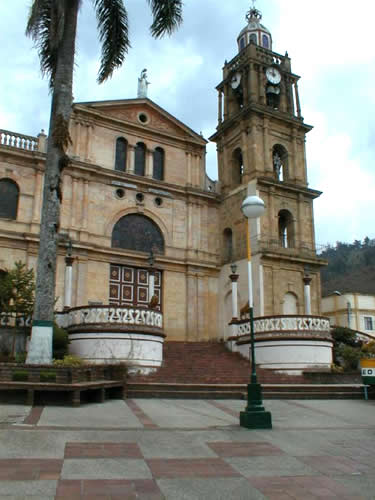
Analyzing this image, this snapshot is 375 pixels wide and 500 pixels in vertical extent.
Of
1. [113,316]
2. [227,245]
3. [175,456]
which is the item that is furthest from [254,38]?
[175,456]

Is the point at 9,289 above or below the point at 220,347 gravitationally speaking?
above

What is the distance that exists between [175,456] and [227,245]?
2476cm

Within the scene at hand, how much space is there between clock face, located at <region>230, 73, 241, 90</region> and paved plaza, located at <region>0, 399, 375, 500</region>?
2700 cm

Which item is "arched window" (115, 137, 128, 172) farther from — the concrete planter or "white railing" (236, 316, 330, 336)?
the concrete planter

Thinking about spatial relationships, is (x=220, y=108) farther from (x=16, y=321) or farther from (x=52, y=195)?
(x=52, y=195)

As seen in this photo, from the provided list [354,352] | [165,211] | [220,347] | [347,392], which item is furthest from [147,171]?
[347,392]

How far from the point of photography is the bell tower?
28.1m

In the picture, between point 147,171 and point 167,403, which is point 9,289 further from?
point 147,171

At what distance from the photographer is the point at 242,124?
105 ft

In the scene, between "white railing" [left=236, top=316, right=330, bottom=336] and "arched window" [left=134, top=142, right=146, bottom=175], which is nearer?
"white railing" [left=236, top=316, right=330, bottom=336]

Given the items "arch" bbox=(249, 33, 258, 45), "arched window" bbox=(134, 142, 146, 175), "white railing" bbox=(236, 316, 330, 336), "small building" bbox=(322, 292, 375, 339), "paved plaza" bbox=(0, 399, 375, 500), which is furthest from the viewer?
"small building" bbox=(322, 292, 375, 339)

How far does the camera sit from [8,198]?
Answer: 82.9ft

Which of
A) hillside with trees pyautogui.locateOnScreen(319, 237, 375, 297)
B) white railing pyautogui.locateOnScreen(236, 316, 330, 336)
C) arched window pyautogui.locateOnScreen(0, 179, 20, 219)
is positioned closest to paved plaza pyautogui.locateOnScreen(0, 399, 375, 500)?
white railing pyautogui.locateOnScreen(236, 316, 330, 336)

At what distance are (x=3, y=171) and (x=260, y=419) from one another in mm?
20240
